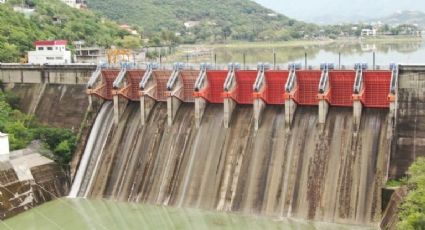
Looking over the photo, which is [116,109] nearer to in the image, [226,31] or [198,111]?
[198,111]

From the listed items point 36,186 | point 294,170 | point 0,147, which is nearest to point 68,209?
point 36,186

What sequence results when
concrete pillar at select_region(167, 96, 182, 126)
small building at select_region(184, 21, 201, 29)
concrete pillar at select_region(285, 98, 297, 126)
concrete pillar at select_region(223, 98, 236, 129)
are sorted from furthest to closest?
small building at select_region(184, 21, 201, 29) → concrete pillar at select_region(167, 96, 182, 126) → concrete pillar at select_region(223, 98, 236, 129) → concrete pillar at select_region(285, 98, 297, 126)

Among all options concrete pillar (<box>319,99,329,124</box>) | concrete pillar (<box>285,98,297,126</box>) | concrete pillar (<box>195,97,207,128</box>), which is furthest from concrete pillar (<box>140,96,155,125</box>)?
concrete pillar (<box>319,99,329,124</box>)

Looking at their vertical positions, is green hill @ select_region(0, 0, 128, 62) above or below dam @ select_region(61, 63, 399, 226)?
above

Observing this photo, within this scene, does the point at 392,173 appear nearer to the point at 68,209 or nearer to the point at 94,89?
the point at 68,209

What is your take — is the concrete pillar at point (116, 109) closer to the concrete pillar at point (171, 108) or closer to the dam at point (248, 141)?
the dam at point (248, 141)

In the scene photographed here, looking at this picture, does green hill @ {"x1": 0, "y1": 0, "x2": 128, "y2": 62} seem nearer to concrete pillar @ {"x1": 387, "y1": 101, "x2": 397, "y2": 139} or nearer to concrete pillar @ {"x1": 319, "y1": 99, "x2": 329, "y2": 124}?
concrete pillar @ {"x1": 319, "y1": 99, "x2": 329, "y2": 124}
